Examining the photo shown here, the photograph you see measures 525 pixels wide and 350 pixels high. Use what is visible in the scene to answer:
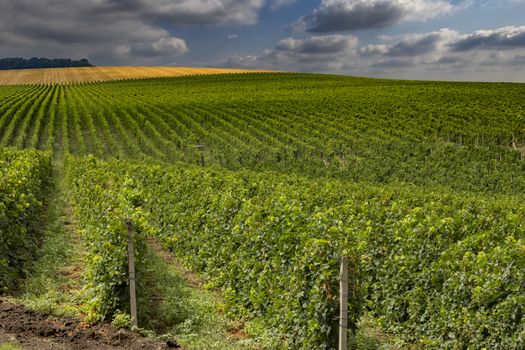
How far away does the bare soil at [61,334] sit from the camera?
755 centimetres

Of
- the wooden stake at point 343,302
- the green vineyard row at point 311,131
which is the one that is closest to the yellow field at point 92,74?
the green vineyard row at point 311,131

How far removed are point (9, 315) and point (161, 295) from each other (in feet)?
10.8

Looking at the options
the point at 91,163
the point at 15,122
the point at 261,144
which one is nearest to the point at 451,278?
the point at 91,163

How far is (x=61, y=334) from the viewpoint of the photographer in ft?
26.3

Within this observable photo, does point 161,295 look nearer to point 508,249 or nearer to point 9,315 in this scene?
point 9,315

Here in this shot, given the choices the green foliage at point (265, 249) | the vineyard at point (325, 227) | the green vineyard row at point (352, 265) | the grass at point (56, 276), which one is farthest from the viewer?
the grass at point (56, 276)

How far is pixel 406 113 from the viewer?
160 feet

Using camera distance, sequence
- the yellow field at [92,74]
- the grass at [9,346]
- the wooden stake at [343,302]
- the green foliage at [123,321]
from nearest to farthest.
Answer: the wooden stake at [343,302], the grass at [9,346], the green foliage at [123,321], the yellow field at [92,74]

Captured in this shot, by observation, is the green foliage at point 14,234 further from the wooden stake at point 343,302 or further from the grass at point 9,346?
the wooden stake at point 343,302

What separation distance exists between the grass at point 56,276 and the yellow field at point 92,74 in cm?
8788

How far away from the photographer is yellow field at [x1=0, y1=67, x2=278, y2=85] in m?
99.5

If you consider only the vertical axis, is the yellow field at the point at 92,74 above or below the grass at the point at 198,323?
above

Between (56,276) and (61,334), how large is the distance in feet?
15.0

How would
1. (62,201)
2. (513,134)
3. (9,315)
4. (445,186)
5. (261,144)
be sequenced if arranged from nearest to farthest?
(9,315) → (62,201) → (445,186) → (513,134) → (261,144)
